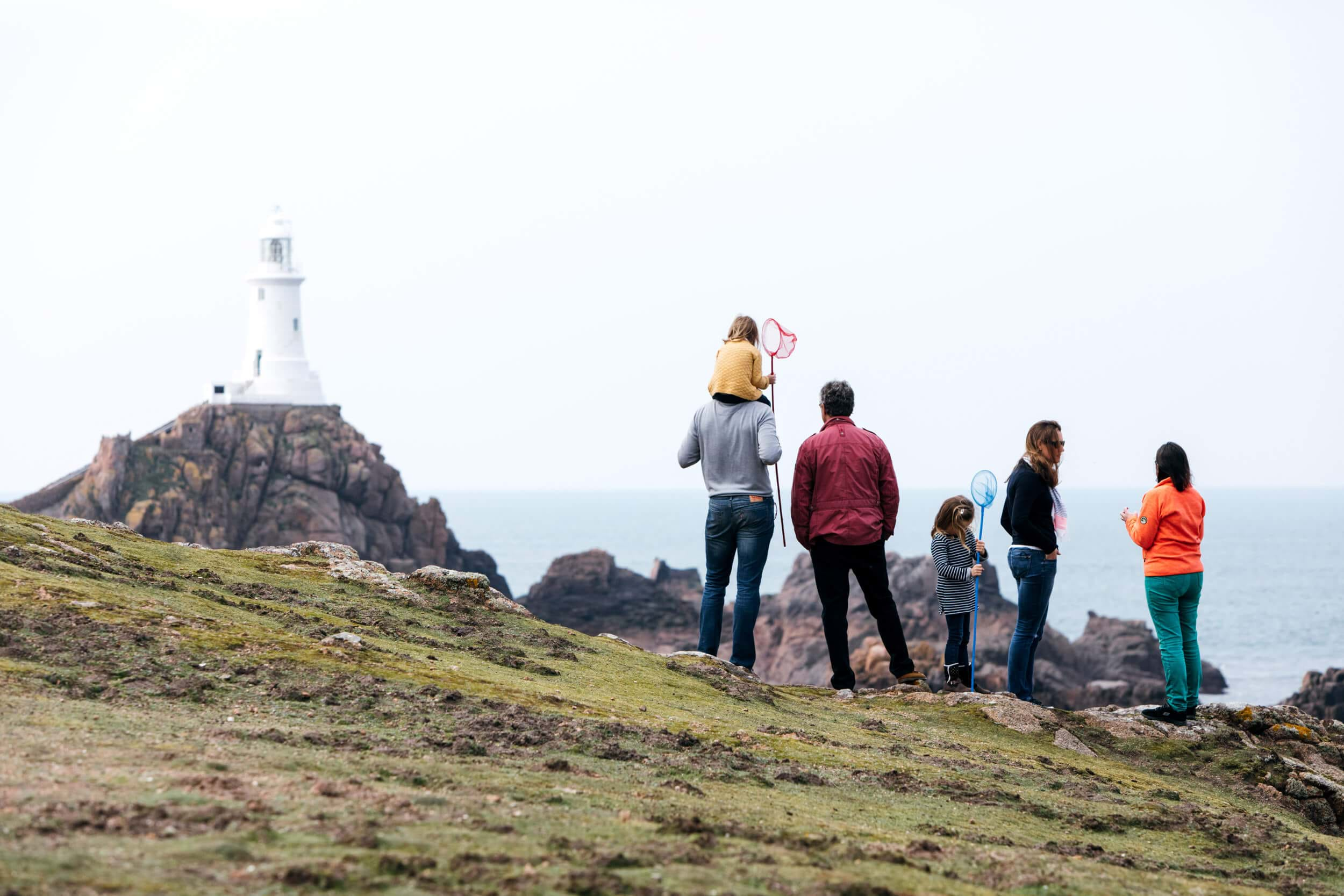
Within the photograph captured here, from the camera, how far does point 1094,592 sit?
152 metres

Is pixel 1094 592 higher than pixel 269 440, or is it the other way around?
pixel 269 440

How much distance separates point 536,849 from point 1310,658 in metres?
99.8

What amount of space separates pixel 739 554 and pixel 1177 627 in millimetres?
4905

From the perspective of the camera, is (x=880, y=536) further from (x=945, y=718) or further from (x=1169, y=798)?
(x=1169, y=798)

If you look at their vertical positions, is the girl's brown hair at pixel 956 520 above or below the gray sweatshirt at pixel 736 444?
below

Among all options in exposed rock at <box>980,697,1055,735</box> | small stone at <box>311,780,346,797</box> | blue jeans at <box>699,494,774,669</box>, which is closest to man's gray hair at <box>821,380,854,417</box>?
blue jeans at <box>699,494,774,669</box>

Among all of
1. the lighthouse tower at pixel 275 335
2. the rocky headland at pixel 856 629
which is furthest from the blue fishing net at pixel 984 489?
the lighthouse tower at pixel 275 335

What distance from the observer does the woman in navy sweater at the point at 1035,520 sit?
550 inches

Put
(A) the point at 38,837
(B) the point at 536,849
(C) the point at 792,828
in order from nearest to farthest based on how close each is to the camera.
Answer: (A) the point at 38,837
(B) the point at 536,849
(C) the point at 792,828

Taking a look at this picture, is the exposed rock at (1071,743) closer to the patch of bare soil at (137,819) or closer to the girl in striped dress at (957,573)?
the girl in striped dress at (957,573)

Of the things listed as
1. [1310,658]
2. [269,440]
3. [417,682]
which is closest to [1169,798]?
[417,682]

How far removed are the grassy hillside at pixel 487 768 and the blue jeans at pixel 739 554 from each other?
26.8 inches

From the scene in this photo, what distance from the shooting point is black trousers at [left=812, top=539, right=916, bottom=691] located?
14148 mm

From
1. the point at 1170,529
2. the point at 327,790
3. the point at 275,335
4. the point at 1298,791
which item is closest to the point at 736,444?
the point at 1170,529
